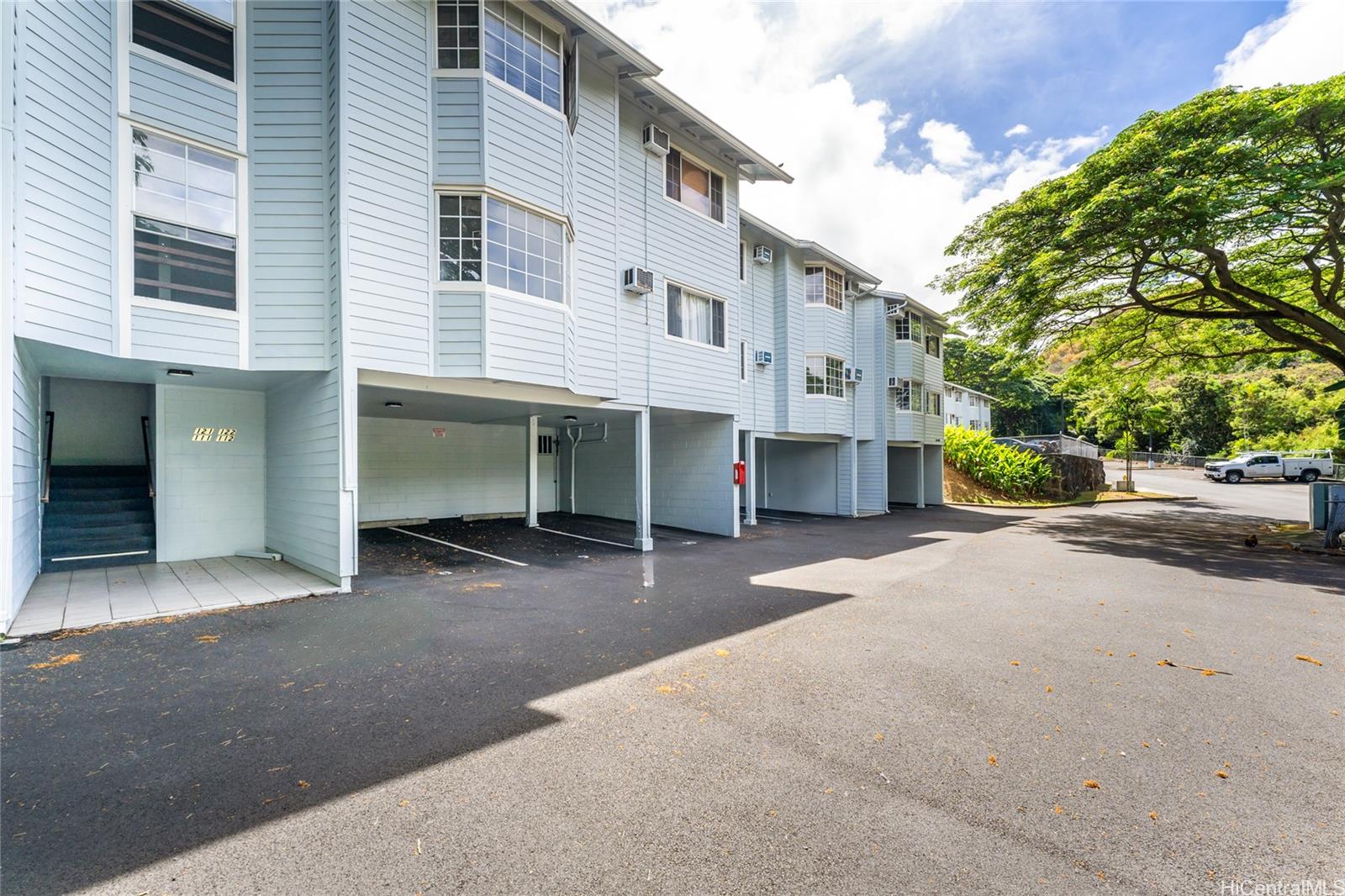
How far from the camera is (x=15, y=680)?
395 cm

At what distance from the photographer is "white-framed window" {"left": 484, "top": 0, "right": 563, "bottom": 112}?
24.9 ft

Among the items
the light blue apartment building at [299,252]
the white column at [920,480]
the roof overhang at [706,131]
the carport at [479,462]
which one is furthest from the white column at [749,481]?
the white column at [920,480]

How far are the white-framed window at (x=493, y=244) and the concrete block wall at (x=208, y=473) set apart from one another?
443 centimetres

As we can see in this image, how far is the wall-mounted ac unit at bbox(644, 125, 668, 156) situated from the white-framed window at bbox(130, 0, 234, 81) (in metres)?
6.13

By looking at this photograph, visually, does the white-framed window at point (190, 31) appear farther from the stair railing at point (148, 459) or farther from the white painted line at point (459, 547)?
the white painted line at point (459, 547)

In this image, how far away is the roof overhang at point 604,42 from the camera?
7.84 m

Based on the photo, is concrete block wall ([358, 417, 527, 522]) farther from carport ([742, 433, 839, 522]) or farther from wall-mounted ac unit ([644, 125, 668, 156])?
wall-mounted ac unit ([644, 125, 668, 156])

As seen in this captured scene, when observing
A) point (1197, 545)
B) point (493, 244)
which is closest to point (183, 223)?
point (493, 244)

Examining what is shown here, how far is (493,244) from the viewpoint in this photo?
7555mm

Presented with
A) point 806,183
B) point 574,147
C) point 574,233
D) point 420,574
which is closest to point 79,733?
point 420,574

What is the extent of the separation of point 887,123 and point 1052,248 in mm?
5560

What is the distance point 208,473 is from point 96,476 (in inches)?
69.8

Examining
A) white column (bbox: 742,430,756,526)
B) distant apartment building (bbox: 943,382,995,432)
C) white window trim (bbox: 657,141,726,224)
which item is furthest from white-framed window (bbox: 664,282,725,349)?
distant apartment building (bbox: 943,382,995,432)

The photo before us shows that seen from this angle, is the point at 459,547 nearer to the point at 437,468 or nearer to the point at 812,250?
the point at 437,468
